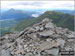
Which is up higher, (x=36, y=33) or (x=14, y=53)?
(x=36, y=33)

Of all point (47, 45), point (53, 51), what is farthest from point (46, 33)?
point (53, 51)

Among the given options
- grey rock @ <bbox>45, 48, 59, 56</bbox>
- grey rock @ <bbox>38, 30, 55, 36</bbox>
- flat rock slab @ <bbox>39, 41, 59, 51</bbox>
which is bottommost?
grey rock @ <bbox>45, 48, 59, 56</bbox>

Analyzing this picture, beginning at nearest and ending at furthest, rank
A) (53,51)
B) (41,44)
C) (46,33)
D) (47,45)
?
(53,51), (47,45), (41,44), (46,33)

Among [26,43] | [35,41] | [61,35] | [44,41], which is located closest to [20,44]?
[26,43]

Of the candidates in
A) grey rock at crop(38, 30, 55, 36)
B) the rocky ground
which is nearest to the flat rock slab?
the rocky ground

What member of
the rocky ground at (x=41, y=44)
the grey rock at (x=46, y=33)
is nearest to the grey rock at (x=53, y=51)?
the rocky ground at (x=41, y=44)

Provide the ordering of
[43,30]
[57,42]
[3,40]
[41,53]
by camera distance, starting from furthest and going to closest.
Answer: [3,40] → [43,30] → [57,42] → [41,53]

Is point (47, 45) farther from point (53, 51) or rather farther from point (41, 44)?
point (53, 51)

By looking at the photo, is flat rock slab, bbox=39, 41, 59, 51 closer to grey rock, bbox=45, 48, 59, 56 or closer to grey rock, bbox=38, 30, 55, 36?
grey rock, bbox=45, 48, 59, 56

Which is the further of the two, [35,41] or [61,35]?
[61,35]

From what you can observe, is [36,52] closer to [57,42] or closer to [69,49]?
[57,42]

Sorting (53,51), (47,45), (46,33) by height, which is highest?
(46,33)
